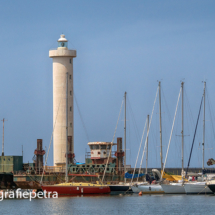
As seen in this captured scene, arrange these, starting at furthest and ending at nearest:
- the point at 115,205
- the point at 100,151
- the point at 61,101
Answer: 1. the point at 61,101
2. the point at 100,151
3. the point at 115,205

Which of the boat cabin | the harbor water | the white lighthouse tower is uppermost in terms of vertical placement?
the white lighthouse tower

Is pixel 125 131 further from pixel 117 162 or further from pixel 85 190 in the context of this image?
pixel 85 190

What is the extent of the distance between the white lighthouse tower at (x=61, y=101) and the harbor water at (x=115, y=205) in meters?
17.4

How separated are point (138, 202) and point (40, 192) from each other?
52.5 ft

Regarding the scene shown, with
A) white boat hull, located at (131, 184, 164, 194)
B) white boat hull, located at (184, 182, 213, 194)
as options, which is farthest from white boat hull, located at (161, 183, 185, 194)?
white boat hull, located at (131, 184, 164, 194)

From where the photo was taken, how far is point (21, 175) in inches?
3263

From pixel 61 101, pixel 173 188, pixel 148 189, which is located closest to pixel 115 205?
pixel 173 188

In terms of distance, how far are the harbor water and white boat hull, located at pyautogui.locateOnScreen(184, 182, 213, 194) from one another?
835mm

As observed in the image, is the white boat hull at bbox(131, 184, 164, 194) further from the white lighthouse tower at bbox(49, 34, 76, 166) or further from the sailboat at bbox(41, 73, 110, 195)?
the white lighthouse tower at bbox(49, 34, 76, 166)

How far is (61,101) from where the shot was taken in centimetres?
9144

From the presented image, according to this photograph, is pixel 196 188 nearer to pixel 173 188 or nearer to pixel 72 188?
pixel 173 188

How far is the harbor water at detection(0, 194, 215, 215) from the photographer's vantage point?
61.3 m

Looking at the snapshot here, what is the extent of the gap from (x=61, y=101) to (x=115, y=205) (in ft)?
94.3

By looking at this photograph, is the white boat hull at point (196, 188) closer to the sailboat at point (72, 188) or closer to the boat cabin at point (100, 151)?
the sailboat at point (72, 188)
